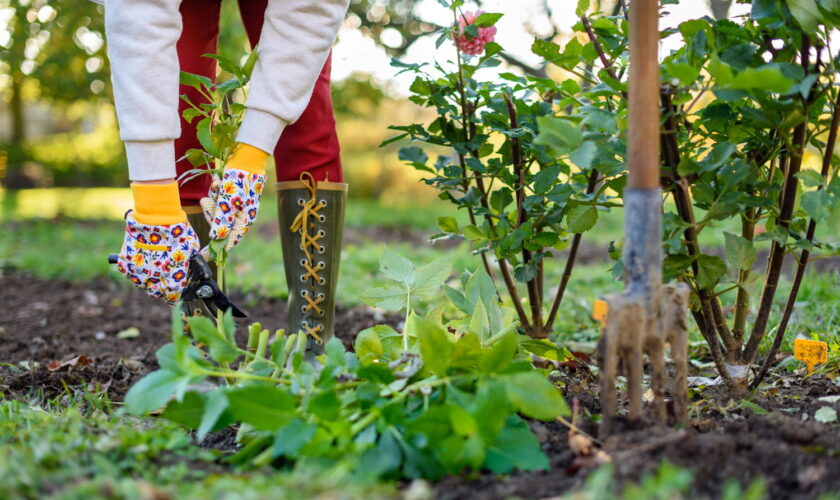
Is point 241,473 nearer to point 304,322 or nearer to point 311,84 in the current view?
point 304,322

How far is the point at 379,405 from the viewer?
115cm

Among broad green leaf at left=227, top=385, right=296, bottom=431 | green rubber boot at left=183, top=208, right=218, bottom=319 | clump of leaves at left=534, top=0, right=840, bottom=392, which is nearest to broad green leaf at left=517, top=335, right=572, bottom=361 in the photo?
clump of leaves at left=534, top=0, right=840, bottom=392

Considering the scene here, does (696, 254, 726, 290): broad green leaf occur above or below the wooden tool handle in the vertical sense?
below

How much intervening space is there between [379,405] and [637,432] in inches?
16.5

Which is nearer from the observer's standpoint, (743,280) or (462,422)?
(462,422)

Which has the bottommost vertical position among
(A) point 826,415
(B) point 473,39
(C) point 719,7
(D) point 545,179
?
(A) point 826,415

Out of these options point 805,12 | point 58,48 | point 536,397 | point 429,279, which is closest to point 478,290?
point 429,279

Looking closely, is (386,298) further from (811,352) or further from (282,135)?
(811,352)

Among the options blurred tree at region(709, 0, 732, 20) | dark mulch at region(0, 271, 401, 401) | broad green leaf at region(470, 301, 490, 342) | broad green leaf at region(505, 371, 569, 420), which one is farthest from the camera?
blurred tree at region(709, 0, 732, 20)

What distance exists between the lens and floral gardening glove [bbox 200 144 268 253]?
1553mm

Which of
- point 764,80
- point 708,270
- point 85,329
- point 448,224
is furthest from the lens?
point 85,329

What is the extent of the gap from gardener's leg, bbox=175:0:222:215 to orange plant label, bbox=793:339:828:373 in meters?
1.52

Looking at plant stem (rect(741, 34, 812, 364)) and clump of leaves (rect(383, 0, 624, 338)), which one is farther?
clump of leaves (rect(383, 0, 624, 338))

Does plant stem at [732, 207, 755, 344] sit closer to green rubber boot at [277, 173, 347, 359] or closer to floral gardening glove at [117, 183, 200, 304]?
green rubber boot at [277, 173, 347, 359]
